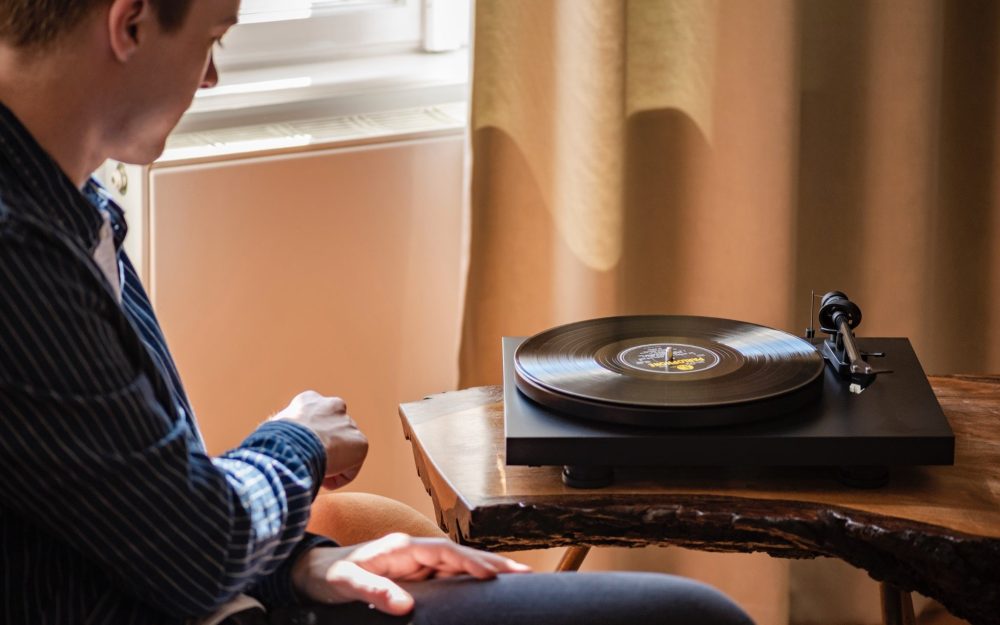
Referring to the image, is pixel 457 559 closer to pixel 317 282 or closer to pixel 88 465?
pixel 88 465

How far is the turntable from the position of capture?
1128 millimetres

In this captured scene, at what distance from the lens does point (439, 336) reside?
187cm

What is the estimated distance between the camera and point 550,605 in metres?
1.02

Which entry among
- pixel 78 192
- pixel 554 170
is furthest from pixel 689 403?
pixel 554 170

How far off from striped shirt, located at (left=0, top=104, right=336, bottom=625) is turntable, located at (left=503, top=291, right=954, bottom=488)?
29 cm

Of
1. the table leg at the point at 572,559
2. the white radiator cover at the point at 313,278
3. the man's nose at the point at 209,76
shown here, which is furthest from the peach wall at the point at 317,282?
the man's nose at the point at 209,76

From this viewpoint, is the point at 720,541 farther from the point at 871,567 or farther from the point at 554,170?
the point at 554,170

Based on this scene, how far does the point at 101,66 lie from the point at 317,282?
0.89 meters

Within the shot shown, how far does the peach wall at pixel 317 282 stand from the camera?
1.68 meters

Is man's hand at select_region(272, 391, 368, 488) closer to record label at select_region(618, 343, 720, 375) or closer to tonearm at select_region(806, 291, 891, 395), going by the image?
record label at select_region(618, 343, 720, 375)

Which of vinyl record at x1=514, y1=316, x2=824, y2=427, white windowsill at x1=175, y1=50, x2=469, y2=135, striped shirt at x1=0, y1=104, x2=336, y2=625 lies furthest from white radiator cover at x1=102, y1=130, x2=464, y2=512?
striped shirt at x1=0, y1=104, x2=336, y2=625

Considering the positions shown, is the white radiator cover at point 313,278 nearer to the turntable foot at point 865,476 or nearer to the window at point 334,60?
the window at point 334,60

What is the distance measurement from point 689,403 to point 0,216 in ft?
1.96

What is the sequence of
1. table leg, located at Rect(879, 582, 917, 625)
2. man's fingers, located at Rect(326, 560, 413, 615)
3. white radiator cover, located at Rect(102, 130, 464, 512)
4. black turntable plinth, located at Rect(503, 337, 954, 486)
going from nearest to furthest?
man's fingers, located at Rect(326, 560, 413, 615)
black turntable plinth, located at Rect(503, 337, 954, 486)
table leg, located at Rect(879, 582, 917, 625)
white radiator cover, located at Rect(102, 130, 464, 512)
